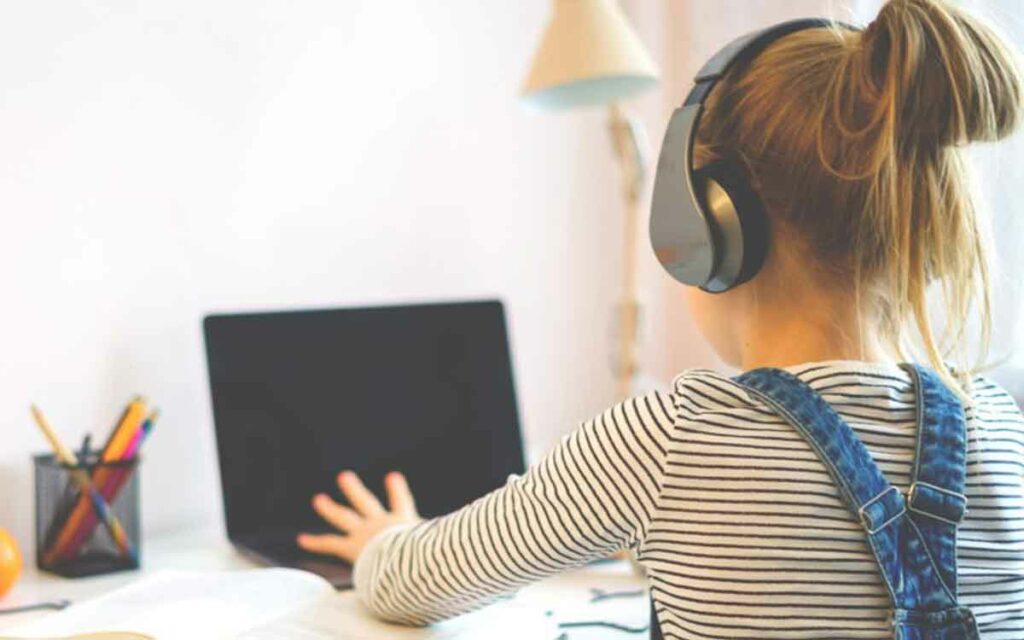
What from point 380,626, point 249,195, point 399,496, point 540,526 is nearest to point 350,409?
point 399,496

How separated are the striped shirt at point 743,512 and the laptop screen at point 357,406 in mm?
420

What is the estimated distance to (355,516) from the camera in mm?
1064

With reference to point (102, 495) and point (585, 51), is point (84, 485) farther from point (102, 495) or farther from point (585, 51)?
point (585, 51)

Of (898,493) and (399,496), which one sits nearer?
(898,493)

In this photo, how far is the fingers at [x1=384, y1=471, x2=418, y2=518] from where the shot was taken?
3.47 ft

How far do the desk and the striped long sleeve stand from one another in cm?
4

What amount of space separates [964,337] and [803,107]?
8.1 inches

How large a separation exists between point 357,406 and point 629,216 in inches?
17.4

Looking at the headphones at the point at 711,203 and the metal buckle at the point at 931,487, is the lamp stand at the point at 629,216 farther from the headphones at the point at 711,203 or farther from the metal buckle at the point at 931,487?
the metal buckle at the point at 931,487

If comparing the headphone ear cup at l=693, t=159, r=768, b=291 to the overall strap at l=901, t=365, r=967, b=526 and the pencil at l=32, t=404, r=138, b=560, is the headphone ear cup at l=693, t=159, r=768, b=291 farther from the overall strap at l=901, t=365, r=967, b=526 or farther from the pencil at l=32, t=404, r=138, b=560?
the pencil at l=32, t=404, r=138, b=560

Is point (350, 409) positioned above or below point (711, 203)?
below

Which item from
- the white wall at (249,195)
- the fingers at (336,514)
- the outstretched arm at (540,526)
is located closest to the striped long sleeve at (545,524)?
the outstretched arm at (540,526)

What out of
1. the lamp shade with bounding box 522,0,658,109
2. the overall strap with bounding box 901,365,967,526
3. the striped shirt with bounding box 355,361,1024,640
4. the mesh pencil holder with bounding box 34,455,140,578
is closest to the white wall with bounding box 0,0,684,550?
the mesh pencil holder with bounding box 34,455,140,578

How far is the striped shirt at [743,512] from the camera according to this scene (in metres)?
0.68
